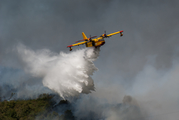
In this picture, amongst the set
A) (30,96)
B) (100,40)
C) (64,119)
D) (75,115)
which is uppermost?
(30,96)

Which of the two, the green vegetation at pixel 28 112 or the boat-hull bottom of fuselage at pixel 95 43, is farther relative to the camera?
the green vegetation at pixel 28 112

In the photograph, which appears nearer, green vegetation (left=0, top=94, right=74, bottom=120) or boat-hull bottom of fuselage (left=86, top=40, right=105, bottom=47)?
boat-hull bottom of fuselage (left=86, top=40, right=105, bottom=47)

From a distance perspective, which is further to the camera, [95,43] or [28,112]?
[28,112]

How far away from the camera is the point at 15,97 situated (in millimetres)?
99000

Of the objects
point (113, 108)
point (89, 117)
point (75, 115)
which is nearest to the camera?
point (75, 115)

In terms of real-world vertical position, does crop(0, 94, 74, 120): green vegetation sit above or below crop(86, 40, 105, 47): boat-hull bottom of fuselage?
below

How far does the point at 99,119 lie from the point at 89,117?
5.11 m

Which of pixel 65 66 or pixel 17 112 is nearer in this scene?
pixel 65 66

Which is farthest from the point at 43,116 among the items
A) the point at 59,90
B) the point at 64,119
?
the point at 59,90

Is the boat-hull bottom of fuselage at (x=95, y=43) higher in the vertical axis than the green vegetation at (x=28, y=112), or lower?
higher

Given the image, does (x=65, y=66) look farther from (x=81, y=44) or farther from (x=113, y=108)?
(x=113, y=108)

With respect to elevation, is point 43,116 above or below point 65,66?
below

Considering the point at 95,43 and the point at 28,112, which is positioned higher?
the point at 95,43

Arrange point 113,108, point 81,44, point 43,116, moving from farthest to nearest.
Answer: point 113,108
point 43,116
point 81,44
